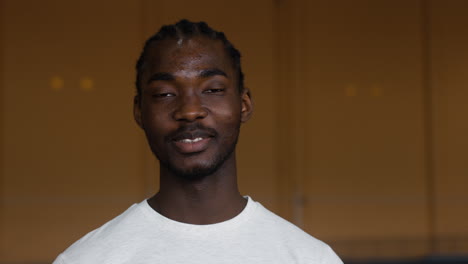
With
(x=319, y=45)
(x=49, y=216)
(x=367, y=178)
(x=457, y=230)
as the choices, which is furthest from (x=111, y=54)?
(x=457, y=230)

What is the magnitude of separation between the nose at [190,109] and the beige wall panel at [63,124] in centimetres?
514

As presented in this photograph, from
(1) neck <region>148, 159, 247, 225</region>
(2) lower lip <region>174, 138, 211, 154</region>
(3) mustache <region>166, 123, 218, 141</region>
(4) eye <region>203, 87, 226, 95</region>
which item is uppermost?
(4) eye <region>203, 87, 226, 95</region>

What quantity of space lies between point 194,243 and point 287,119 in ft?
18.2

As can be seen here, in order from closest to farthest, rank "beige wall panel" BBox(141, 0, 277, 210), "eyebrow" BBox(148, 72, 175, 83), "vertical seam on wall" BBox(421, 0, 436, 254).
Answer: "eyebrow" BBox(148, 72, 175, 83), "beige wall panel" BBox(141, 0, 277, 210), "vertical seam on wall" BBox(421, 0, 436, 254)

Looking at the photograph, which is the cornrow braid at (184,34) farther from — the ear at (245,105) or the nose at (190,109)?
the nose at (190,109)

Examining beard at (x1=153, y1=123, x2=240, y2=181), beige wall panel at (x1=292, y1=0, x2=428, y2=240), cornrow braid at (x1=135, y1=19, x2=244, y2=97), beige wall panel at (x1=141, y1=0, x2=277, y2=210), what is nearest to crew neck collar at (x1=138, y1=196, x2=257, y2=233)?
beard at (x1=153, y1=123, x2=240, y2=181)

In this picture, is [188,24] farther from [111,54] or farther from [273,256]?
[111,54]

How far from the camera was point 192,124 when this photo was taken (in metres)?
1.67

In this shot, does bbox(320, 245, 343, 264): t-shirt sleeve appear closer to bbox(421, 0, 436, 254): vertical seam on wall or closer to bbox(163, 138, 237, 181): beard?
bbox(163, 138, 237, 181): beard

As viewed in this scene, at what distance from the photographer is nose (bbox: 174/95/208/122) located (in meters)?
1.66

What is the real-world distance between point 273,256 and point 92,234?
0.47 m

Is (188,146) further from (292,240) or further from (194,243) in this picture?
(292,240)

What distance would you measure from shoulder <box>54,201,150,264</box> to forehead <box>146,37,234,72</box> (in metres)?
0.39

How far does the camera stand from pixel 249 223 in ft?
5.69
